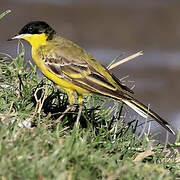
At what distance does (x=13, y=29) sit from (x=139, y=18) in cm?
332

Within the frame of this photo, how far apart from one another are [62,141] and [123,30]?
11880 mm

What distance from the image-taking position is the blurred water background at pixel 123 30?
14.7 metres

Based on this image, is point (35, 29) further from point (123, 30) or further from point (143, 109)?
point (123, 30)

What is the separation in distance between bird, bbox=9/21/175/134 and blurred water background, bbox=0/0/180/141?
6.12m

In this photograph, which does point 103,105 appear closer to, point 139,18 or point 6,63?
point 6,63

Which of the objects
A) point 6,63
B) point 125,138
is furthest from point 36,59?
point 125,138

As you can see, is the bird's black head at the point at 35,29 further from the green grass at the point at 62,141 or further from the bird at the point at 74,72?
the green grass at the point at 62,141

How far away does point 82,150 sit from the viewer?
18.4ft

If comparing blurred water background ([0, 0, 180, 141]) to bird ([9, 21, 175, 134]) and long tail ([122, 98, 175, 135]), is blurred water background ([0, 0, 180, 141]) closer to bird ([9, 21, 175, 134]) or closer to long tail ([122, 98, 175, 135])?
bird ([9, 21, 175, 134])

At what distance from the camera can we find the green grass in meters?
5.21

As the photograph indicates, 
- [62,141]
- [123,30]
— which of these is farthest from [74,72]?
[123,30]

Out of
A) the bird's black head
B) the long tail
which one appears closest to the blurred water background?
the bird's black head

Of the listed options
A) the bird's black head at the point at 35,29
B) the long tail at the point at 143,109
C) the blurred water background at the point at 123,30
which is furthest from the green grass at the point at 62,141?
the blurred water background at the point at 123,30

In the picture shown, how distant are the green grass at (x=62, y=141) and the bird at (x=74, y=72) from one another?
17cm
